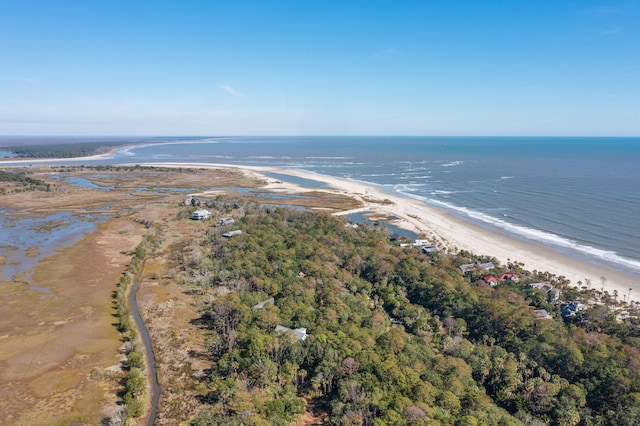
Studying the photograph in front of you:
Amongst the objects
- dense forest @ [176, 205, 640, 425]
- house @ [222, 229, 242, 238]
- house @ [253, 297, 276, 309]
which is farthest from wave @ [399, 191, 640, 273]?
house @ [222, 229, 242, 238]

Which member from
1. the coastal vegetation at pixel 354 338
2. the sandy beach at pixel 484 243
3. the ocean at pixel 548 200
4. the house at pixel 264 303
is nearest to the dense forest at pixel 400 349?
the coastal vegetation at pixel 354 338

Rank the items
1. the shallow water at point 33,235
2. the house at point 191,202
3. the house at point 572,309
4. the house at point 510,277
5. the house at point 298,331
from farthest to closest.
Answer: the house at point 191,202, the shallow water at point 33,235, the house at point 510,277, the house at point 572,309, the house at point 298,331

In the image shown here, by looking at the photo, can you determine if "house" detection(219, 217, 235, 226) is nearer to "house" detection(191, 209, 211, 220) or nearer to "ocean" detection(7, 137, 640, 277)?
"house" detection(191, 209, 211, 220)

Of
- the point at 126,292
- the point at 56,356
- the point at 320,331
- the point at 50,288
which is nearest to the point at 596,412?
the point at 320,331

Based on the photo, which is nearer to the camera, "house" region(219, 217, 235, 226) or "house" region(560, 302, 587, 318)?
"house" region(560, 302, 587, 318)

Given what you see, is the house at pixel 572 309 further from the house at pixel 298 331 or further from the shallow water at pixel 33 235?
the shallow water at pixel 33 235

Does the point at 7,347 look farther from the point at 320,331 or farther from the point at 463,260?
the point at 463,260
